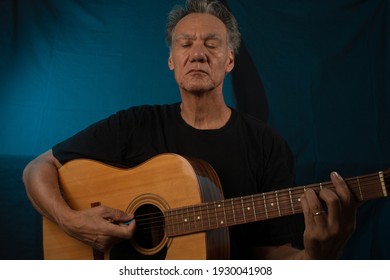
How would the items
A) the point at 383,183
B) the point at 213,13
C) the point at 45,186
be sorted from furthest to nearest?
1. the point at 213,13
2. the point at 45,186
3. the point at 383,183

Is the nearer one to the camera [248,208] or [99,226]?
[248,208]

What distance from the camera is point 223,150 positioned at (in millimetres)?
1247

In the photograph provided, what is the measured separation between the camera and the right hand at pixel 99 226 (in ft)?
3.65

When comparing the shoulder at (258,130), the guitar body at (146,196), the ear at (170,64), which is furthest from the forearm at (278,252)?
the ear at (170,64)

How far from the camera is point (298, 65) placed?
146 centimetres

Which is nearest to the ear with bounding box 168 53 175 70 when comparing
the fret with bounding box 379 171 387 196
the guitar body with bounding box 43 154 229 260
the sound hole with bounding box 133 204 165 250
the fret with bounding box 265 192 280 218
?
the guitar body with bounding box 43 154 229 260

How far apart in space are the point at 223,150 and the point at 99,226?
38 centimetres

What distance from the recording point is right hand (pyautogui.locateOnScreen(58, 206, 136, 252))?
111 centimetres

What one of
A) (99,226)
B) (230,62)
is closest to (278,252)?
(99,226)

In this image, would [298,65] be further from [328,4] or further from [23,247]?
[23,247]

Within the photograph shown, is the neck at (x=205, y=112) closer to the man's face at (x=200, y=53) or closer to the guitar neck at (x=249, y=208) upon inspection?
the man's face at (x=200, y=53)

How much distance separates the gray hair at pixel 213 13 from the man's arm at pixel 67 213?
554mm

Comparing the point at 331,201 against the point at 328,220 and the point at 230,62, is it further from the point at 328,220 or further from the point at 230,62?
the point at 230,62

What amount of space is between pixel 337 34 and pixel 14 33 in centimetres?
101
